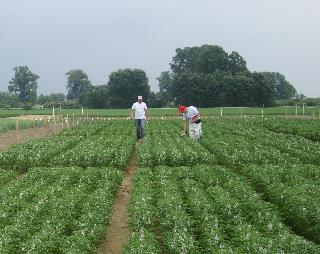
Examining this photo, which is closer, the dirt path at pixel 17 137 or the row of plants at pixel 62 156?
the row of plants at pixel 62 156

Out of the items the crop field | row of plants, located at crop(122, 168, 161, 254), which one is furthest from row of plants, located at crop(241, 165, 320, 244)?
row of plants, located at crop(122, 168, 161, 254)

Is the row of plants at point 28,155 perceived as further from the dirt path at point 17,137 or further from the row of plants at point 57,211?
the dirt path at point 17,137

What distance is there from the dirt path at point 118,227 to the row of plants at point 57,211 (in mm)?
240

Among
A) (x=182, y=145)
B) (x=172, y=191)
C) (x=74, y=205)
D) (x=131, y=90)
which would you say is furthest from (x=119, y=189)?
(x=131, y=90)

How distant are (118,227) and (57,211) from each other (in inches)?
60.7

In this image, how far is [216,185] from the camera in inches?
628

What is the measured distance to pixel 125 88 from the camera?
142 meters

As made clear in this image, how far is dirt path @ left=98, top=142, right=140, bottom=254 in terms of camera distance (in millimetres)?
10865

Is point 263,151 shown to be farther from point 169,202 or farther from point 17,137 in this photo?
point 17,137

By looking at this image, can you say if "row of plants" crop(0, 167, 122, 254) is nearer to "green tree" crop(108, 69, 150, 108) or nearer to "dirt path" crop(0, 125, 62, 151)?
"dirt path" crop(0, 125, 62, 151)

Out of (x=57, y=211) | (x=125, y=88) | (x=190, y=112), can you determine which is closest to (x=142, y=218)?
(x=57, y=211)

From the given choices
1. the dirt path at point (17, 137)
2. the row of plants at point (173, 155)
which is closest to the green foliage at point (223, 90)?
the dirt path at point (17, 137)

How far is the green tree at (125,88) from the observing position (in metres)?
142

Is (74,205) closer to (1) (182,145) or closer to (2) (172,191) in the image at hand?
(2) (172,191)
